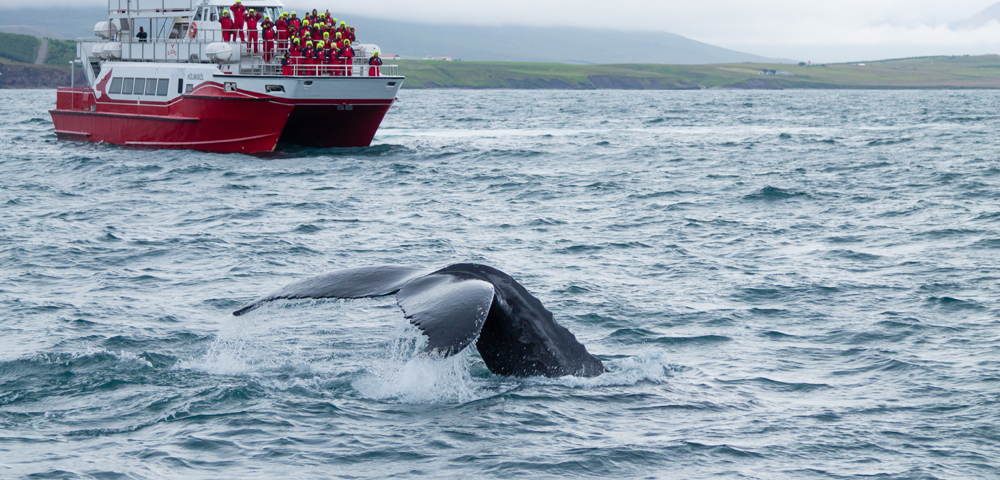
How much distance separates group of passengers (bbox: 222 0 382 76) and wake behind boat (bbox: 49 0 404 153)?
3.5 inches

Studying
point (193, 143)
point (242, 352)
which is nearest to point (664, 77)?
point (193, 143)

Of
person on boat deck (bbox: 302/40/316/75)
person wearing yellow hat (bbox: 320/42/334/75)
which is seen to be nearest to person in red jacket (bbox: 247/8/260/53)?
person on boat deck (bbox: 302/40/316/75)

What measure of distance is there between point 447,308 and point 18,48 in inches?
5933

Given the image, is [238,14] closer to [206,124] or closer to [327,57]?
[327,57]

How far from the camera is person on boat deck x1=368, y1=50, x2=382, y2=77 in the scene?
28028 mm

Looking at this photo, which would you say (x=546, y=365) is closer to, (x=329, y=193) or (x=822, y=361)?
(x=822, y=361)

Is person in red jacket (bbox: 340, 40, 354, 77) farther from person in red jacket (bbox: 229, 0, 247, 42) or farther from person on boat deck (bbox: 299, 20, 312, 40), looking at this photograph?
person in red jacket (bbox: 229, 0, 247, 42)

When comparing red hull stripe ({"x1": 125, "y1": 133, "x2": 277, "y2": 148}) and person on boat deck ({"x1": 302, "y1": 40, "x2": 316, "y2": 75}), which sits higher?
person on boat deck ({"x1": 302, "y1": 40, "x2": 316, "y2": 75})

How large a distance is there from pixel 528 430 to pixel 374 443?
100 centimetres

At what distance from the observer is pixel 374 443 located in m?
6.30

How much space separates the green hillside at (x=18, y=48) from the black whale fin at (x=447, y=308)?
474 feet

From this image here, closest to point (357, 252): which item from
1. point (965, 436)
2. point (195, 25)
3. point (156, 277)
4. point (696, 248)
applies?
point (156, 277)

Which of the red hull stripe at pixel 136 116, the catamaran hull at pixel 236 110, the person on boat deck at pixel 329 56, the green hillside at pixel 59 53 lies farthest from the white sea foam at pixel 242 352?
the green hillside at pixel 59 53

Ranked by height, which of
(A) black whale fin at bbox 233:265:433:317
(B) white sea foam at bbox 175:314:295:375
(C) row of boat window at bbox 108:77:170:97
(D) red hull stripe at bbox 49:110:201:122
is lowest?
(B) white sea foam at bbox 175:314:295:375
